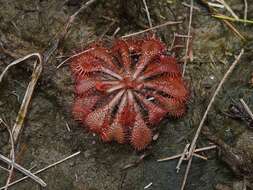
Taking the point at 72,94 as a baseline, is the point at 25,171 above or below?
below

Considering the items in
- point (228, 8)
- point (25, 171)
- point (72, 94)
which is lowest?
point (25, 171)

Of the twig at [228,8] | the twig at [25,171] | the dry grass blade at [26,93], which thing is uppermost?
the twig at [228,8]

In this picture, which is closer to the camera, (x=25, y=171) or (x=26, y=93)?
(x=25, y=171)

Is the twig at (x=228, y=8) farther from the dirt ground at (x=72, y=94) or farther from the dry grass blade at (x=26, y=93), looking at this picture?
the dry grass blade at (x=26, y=93)

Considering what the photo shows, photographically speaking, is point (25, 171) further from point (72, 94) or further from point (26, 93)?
point (72, 94)

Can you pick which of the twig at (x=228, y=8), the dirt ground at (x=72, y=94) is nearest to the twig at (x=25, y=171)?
the dirt ground at (x=72, y=94)

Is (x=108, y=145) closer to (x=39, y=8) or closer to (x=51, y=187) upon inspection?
(x=51, y=187)

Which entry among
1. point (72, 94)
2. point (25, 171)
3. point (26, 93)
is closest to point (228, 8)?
point (72, 94)

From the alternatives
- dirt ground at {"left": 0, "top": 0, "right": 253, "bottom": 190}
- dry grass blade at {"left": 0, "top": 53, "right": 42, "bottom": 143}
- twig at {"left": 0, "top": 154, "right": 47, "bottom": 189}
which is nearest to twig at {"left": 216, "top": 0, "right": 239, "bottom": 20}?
dirt ground at {"left": 0, "top": 0, "right": 253, "bottom": 190}

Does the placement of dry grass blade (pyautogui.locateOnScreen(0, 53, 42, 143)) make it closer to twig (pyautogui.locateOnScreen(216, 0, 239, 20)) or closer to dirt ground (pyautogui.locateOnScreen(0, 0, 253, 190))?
dirt ground (pyautogui.locateOnScreen(0, 0, 253, 190))
